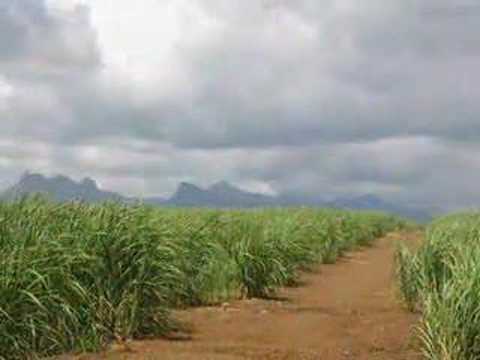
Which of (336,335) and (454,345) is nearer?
(454,345)

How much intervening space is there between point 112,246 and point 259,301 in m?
4.89

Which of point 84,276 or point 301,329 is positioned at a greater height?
point 84,276

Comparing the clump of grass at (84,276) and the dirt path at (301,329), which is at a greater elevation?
the clump of grass at (84,276)

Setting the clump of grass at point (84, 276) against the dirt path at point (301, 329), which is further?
the dirt path at point (301, 329)

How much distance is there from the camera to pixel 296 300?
16922mm

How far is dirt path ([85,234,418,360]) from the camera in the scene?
10.8 meters

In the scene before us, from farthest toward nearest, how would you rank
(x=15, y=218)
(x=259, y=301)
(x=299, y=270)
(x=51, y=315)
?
(x=299, y=270) → (x=259, y=301) → (x=15, y=218) → (x=51, y=315)

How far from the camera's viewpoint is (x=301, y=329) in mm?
13219

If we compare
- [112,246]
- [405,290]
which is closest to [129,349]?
[112,246]

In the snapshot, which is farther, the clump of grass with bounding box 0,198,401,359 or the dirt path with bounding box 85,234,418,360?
the dirt path with bounding box 85,234,418,360

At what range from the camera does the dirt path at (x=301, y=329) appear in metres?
10.8

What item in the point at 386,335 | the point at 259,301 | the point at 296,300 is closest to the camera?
the point at 386,335

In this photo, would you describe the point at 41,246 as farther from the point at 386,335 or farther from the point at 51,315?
the point at 386,335

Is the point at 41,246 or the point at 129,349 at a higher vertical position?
the point at 41,246
